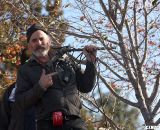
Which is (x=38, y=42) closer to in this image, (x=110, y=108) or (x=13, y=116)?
(x=13, y=116)

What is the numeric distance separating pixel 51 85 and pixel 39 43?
371 mm

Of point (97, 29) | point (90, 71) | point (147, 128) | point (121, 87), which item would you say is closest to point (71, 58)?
point (90, 71)

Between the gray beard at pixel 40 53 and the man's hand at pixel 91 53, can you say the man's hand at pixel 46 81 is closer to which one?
the gray beard at pixel 40 53

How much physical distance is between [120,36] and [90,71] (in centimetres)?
255

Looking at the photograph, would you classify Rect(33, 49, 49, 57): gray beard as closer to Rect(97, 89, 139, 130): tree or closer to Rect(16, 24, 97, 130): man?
Rect(16, 24, 97, 130): man

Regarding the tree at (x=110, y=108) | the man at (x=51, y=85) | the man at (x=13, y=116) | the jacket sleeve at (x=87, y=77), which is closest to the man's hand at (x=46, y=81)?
the man at (x=51, y=85)

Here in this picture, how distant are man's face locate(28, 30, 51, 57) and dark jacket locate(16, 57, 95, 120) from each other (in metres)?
0.08

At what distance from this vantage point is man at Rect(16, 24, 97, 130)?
246cm

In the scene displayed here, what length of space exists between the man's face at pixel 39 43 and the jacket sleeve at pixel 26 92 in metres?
0.17

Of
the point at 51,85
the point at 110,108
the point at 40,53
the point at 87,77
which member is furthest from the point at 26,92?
the point at 110,108

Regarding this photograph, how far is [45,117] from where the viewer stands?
249cm

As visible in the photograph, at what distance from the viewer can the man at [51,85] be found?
2.46m

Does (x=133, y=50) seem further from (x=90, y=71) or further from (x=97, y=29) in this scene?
(x=90, y=71)

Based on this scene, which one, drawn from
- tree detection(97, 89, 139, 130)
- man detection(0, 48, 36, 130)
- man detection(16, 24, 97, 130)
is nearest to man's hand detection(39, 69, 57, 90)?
man detection(16, 24, 97, 130)
